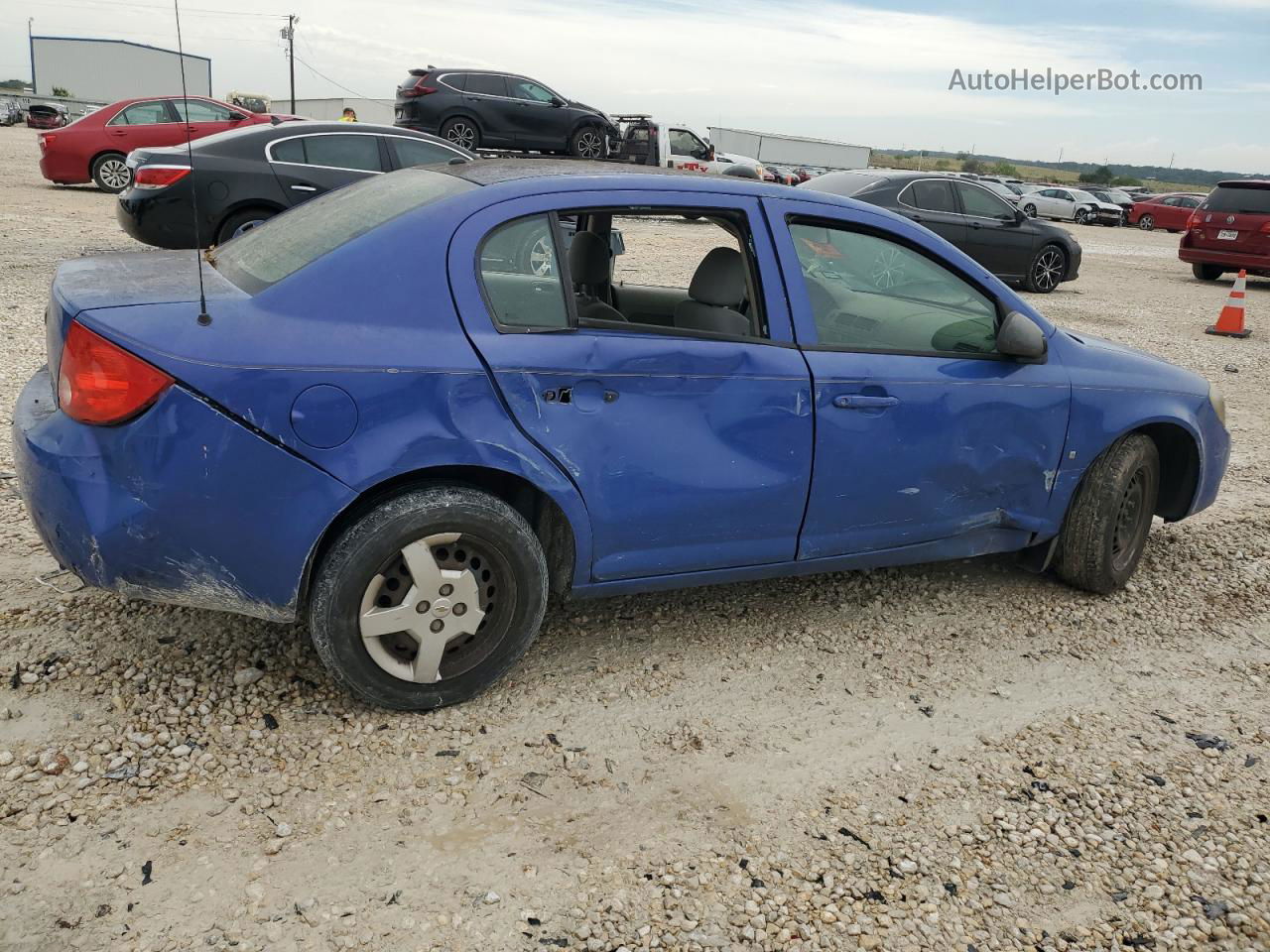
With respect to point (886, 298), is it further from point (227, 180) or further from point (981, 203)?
point (981, 203)

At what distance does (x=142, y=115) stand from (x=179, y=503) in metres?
16.4

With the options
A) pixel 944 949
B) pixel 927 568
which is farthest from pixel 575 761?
pixel 927 568

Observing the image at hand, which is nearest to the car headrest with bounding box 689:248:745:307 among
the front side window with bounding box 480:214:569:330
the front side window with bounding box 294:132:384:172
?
the front side window with bounding box 480:214:569:330

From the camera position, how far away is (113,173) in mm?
17297

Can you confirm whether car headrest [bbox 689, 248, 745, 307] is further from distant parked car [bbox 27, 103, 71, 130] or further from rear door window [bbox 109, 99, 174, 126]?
distant parked car [bbox 27, 103, 71, 130]

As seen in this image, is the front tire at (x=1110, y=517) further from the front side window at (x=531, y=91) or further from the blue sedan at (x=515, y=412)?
the front side window at (x=531, y=91)

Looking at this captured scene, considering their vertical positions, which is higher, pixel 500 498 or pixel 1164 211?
pixel 1164 211

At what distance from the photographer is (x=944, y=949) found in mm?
2416

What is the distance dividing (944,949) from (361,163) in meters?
9.57

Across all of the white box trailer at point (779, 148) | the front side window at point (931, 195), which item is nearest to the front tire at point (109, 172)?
the front side window at point (931, 195)

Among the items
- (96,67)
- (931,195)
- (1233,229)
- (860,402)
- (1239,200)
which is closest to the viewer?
(860,402)

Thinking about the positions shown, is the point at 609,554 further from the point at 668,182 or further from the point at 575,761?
the point at 668,182

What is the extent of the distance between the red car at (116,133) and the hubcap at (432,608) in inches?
600

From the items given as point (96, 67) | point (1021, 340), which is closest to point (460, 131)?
point (1021, 340)
